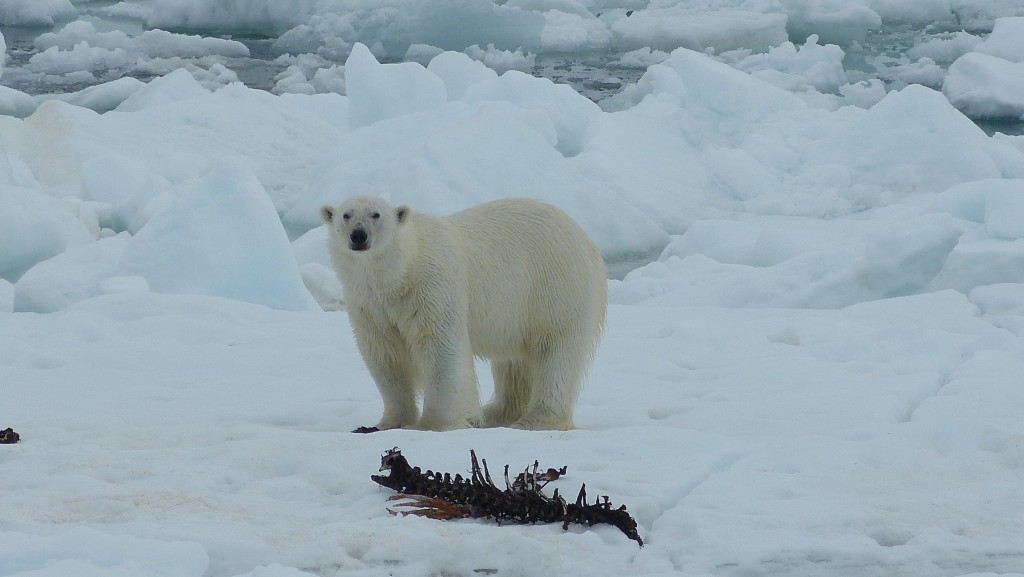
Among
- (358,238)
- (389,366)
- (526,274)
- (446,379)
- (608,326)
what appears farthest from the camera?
(608,326)

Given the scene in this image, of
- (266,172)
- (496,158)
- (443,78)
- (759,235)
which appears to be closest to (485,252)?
(759,235)

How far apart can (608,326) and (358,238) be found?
2678mm

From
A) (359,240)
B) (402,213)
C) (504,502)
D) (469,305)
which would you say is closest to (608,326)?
(469,305)

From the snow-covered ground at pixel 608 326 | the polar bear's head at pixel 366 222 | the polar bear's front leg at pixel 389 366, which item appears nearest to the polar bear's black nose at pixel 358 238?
the polar bear's head at pixel 366 222

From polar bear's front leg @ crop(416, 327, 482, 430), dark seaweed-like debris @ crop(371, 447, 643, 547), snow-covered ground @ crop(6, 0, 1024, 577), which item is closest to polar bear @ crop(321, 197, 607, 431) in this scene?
polar bear's front leg @ crop(416, 327, 482, 430)

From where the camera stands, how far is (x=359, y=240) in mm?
4039

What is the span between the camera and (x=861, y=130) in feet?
42.9

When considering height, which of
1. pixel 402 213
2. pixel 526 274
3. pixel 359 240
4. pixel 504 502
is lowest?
pixel 504 502

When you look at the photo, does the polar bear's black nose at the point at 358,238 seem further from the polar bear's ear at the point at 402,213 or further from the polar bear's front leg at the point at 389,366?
the polar bear's front leg at the point at 389,366

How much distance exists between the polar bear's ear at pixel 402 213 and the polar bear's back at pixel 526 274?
355mm

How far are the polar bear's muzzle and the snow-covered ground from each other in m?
0.76

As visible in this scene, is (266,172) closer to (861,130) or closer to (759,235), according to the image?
(759,235)

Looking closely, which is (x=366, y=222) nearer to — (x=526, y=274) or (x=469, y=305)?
(x=469, y=305)

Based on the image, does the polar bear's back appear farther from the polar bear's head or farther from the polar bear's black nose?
the polar bear's black nose
